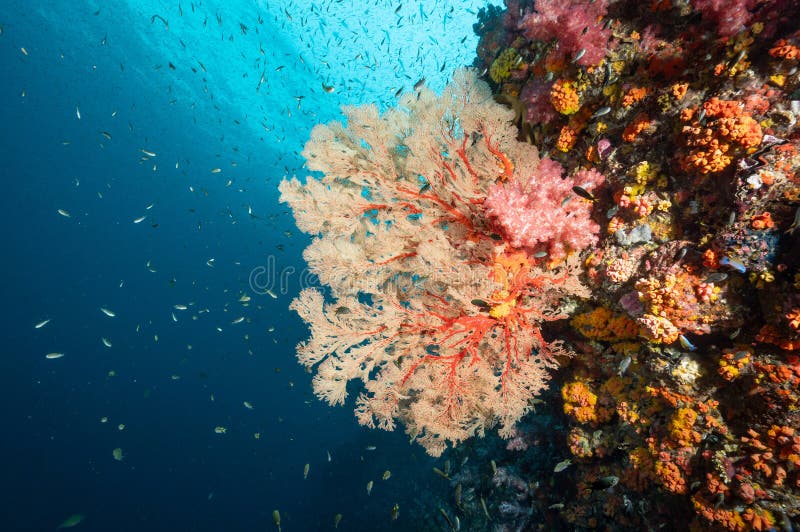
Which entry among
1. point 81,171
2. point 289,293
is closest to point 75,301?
point 81,171

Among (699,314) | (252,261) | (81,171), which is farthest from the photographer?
(252,261)

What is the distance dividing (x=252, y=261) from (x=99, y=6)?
1111 inches

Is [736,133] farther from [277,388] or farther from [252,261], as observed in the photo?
[252,261]

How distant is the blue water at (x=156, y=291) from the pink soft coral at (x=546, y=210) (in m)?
14.6

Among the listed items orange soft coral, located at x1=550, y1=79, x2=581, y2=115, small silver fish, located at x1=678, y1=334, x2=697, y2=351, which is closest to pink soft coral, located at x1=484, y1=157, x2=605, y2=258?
orange soft coral, located at x1=550, y1=79, x2=581, y2=115

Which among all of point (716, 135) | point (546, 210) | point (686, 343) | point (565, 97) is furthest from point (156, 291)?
point (716, 135)

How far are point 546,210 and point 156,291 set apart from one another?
4517 centimetres

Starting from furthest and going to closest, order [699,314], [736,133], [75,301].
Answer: [75,301] < [699,314] < [736,133]

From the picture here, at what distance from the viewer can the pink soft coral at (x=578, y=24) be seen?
3467 millimetres

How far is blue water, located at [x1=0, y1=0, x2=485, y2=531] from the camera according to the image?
78.6 ft

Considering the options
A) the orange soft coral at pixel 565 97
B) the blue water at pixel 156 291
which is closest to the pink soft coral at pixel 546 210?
the orange soft coral at pixel 565 97

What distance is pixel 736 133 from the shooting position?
8.72 feet

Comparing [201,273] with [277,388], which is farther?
[201,273]

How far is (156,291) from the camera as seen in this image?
1473 inches
